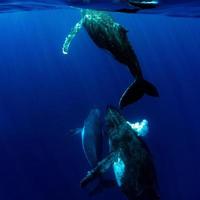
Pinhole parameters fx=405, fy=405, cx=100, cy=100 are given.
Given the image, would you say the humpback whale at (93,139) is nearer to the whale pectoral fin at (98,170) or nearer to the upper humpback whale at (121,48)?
the whale pectoral fin at (98,170)

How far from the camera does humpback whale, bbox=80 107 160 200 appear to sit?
9.60 m

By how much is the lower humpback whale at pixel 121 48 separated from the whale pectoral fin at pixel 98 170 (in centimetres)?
238

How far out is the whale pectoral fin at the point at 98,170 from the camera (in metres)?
9.48

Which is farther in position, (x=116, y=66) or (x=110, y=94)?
(x=116, y=66)

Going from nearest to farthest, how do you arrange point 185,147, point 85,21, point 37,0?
point 85,21, point 37,0, point 185,147

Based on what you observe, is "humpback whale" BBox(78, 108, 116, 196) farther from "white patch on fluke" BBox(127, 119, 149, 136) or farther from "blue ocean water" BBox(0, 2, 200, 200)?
"blue ocean water" BBox(0, 2, 200, 200)

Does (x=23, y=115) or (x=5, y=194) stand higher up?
(x=23, y=115)

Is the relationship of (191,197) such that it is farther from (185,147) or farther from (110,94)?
(110,94)

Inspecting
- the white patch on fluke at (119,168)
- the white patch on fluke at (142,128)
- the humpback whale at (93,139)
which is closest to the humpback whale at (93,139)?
the humpback whale at (93,139)

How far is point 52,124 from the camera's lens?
31656 mm

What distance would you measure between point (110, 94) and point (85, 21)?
33446 millimetres

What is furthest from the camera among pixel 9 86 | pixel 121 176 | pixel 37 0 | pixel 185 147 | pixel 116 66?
pixel 116 66

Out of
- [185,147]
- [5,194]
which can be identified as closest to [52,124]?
[5,194]

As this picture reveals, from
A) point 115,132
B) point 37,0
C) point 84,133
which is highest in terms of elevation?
point 37,0
